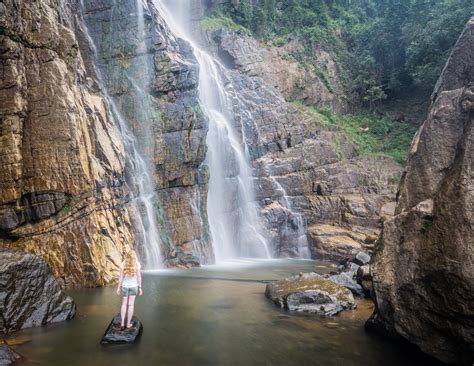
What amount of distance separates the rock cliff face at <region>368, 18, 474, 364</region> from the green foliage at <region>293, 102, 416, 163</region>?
93.6 ft

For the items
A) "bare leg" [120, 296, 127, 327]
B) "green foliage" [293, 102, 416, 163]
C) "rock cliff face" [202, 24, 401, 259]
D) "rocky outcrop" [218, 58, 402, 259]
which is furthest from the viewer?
"green foliage" [293, 102, 416, 163]

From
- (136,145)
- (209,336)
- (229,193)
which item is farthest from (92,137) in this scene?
(229,193)

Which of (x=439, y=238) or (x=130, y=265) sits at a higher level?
(x=439, y=238)

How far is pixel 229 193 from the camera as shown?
27875 millimetres

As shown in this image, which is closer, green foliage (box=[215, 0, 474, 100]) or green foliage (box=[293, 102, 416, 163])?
green foliage (box=[293, 102, 416, 163])

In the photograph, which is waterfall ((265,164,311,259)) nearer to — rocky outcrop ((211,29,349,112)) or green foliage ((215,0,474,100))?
rocky outcrop ((211,29,349,112))

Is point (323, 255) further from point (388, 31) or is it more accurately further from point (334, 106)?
point (388, 31)

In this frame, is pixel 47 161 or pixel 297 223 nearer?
pixel 47 161

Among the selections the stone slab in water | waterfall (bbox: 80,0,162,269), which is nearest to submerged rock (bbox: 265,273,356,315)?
the stone slab in water

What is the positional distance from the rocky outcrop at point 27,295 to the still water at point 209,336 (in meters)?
0.37

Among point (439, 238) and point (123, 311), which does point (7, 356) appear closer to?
point (123, 311)

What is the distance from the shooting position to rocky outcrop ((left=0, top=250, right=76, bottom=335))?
8969mm

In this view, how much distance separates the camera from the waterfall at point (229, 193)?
26.7 metres

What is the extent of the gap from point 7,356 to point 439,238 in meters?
8.24
